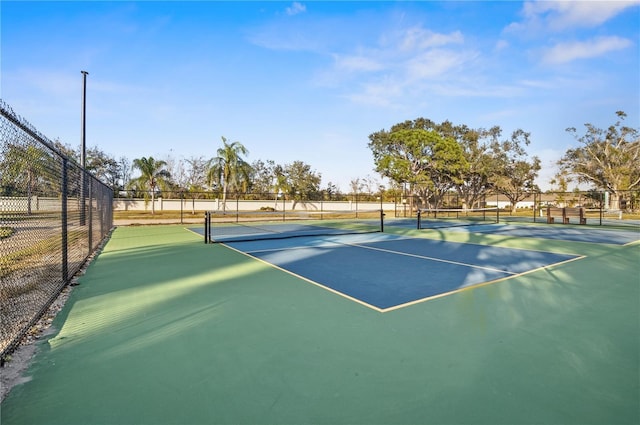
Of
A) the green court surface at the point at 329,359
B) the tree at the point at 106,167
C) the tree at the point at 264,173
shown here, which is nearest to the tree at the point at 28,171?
the green court surface at the point at 329,359

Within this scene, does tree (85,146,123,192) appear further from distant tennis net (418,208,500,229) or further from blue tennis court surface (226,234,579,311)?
blue tennis court surface (226,234,579,311)

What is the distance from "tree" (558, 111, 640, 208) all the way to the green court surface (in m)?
41.5

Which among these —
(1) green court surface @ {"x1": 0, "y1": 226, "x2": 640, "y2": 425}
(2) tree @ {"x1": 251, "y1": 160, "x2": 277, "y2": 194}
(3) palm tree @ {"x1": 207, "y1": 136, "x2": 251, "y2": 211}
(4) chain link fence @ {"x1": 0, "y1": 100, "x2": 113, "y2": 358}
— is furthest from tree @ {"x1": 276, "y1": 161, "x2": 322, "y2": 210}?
(1) green court surface @ {"x1": 0, "y1": 226, "x2": 640, "y2": 425}

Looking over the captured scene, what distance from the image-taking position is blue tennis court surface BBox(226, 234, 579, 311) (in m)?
4.44

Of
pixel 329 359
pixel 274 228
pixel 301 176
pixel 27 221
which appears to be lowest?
pixel 329 359

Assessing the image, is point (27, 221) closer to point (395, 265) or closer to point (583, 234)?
point (395, 265)

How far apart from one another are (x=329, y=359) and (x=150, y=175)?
89.8 ft

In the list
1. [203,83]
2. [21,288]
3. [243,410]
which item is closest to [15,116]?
[243,410]

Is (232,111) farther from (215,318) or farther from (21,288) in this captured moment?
(215,318)

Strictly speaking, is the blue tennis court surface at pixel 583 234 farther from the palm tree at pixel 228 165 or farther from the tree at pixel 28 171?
the palm tree at pixel 228 165

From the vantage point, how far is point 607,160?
36562mm

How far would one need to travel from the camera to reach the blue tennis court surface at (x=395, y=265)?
14.6 ft

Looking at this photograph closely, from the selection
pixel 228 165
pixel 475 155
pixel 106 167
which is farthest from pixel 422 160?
pixel 106 167

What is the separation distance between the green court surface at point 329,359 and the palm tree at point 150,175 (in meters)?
24.0
